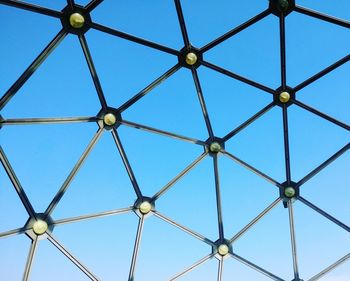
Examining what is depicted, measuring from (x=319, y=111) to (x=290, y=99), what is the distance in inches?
38.4

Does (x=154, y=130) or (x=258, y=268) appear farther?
(x=258, y=268)

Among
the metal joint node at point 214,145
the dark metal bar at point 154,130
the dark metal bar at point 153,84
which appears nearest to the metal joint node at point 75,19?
the dark metal bar at point 153,84

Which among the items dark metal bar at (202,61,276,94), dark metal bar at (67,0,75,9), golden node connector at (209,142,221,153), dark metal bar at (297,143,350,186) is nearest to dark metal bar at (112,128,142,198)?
golden node connector at (209,142,221,153)

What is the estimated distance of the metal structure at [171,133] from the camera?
10102mm

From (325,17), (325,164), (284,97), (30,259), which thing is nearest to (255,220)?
(325,164)

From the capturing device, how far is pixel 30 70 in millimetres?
9859

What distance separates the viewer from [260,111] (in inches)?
502

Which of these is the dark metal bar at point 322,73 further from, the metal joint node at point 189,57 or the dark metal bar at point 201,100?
the metal joint node at point 189,57

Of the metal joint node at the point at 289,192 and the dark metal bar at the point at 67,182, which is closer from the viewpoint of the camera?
the dark metal bar at the point at 67,182

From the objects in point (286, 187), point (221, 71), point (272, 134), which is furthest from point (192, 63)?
point (286, 187)

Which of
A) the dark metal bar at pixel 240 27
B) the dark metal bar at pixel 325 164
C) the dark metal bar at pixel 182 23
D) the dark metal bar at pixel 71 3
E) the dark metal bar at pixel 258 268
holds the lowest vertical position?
the dark metal bar at pixel 258 268

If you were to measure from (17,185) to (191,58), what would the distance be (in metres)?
6.17

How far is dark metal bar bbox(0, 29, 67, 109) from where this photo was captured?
9.83m

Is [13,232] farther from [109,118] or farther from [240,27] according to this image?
[240,27]
